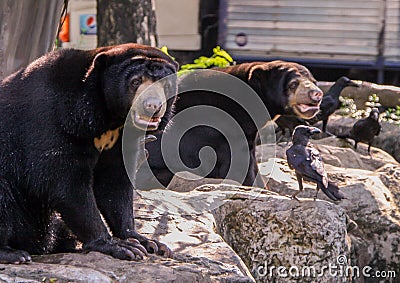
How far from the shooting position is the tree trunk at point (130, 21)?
12000mm

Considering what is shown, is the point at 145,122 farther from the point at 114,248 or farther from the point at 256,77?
the point at 256,77

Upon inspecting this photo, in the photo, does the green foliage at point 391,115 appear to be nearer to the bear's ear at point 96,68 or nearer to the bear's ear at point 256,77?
the bear's ear at point 256,77

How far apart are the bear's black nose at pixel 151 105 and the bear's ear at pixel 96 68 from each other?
0.31 metres

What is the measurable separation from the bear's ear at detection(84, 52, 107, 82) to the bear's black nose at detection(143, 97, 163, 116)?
31 cm

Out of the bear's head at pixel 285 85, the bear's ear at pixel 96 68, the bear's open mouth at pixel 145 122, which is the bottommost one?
the bear's head at pixel 285 85

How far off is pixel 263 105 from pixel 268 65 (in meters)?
0.39

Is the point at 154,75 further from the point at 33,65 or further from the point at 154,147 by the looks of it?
the point at 154,147

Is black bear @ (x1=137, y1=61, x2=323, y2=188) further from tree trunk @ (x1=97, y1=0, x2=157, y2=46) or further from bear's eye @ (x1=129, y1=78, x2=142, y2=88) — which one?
bear's eye @ (x1=129, y1=78, x2=142, y2=88)

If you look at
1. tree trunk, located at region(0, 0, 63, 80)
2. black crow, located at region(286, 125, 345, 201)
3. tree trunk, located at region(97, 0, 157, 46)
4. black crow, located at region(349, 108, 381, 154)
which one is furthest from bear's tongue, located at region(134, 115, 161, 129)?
tree trunk, located at region(97, 0, 157, 46)

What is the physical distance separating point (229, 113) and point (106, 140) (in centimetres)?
387

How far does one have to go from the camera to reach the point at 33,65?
559 centimetres

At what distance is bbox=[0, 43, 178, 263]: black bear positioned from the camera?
5359 mm

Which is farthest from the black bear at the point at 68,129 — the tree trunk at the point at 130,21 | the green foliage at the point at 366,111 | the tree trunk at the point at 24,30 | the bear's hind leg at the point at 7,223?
the green foliage at the point at 366,111

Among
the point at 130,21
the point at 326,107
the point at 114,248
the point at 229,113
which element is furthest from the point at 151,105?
the point at 130,21
